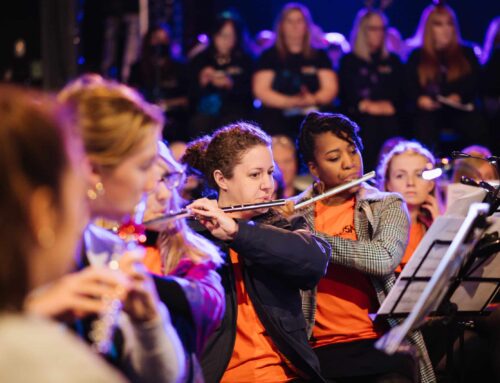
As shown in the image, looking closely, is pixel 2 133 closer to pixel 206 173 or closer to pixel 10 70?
pixel 206 173

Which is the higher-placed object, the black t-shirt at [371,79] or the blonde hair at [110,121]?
the blonde hair at [110,121]

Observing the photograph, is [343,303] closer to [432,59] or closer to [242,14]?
[432,59]

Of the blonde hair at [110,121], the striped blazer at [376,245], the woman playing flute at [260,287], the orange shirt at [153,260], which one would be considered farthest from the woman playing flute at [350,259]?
the blonde hair at [110,121]

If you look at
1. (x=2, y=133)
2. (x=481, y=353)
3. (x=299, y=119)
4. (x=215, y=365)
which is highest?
(x=2, y=133)

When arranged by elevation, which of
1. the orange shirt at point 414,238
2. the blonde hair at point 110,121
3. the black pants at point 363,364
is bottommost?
the black pants at point 363,364

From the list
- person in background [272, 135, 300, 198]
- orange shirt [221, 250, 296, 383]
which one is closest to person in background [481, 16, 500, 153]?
person in background [272, 135, 300, 198]

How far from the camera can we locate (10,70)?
629 centimetres

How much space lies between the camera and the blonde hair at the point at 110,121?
5.37ft

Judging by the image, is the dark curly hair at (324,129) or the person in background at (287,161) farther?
the person in background at (287,161)

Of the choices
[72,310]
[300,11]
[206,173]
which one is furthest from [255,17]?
[72,310]

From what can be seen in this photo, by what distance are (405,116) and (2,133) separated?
500 centimetres

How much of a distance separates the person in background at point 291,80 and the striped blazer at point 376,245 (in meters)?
2.45

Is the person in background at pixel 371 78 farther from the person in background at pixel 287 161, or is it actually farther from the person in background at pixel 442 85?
the person in background at pixel 287 161

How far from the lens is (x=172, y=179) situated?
2.34 m
